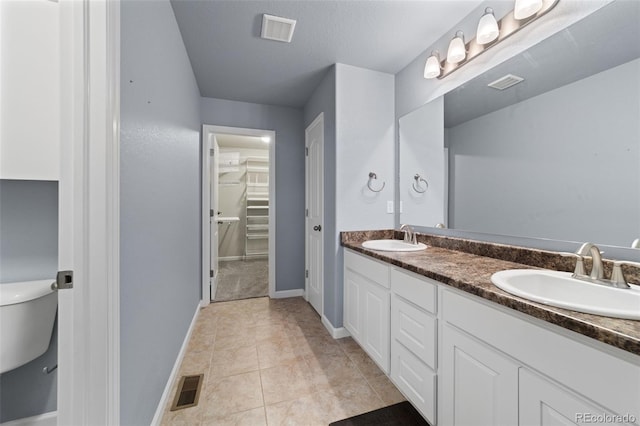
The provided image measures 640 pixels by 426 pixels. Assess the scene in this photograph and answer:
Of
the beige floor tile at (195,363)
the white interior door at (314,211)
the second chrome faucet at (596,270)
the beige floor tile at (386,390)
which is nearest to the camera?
the second chrome faucet at (596,270)

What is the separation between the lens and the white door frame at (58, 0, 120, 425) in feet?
2.70

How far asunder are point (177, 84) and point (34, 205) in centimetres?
114

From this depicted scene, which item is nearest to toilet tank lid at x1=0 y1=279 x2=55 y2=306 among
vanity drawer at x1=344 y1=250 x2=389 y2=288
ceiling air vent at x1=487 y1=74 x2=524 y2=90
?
vanity drawer at x1=344 y1=250 x2=389 y2=288

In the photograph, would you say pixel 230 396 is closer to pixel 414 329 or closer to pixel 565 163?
pixel 414 329

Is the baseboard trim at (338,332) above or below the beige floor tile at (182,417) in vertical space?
above

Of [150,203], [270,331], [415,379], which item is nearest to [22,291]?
[150,203]

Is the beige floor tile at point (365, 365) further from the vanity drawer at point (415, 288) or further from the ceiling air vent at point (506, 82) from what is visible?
the ceiling air vent at point (506, 82)

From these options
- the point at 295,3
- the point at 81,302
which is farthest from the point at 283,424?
the point at 295,3

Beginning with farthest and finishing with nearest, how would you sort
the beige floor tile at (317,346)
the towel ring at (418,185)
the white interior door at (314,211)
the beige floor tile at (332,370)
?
the white interior door at (314,211)
the towel ring at (418,185)
the beige floor tile at (317,346)
the beige floor tile at (332,370)

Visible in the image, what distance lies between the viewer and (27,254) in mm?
1229

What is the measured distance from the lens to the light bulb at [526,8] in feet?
4.27

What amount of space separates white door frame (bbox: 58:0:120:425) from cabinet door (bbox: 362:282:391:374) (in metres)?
1.37

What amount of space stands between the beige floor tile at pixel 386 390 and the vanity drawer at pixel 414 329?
1.25 ft

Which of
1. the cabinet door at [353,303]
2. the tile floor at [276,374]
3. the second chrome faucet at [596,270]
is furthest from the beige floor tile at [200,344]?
the second chrome faucet at [596,270]
